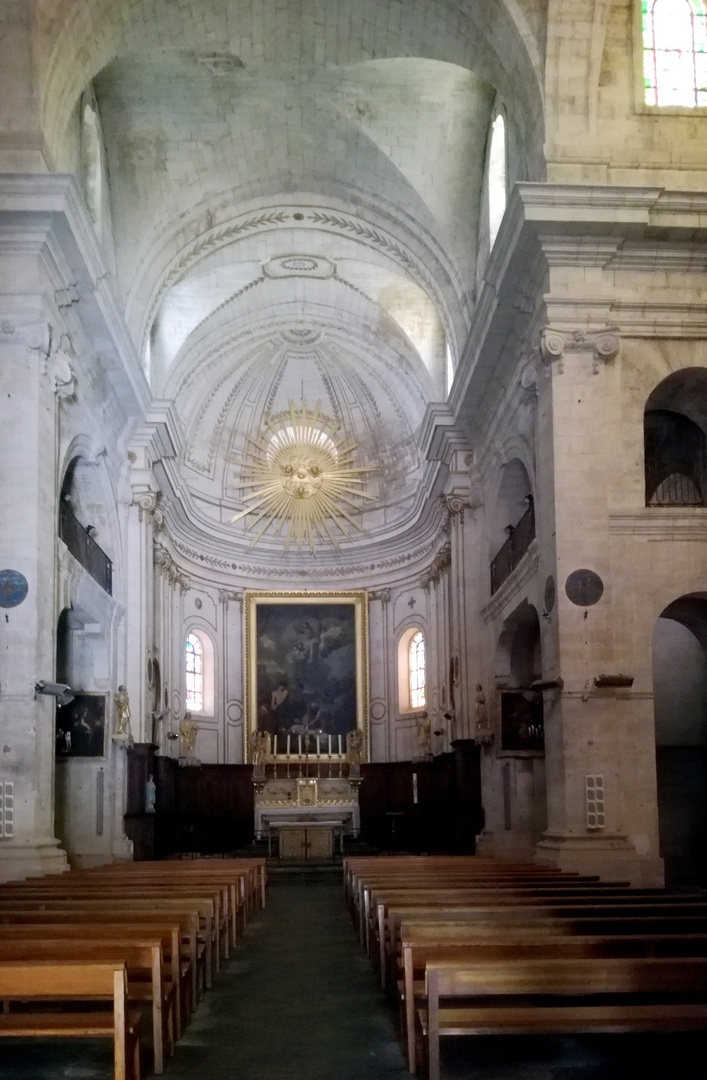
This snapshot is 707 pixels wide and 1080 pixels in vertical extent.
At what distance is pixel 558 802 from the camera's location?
15.5 meters

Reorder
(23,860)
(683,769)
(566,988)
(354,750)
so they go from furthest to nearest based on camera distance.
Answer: (354,750) < (683,769) < (23,860) < (566,988)

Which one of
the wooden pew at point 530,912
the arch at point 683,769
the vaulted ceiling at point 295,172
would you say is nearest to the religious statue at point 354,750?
the vaulted ceiling at point 295,172

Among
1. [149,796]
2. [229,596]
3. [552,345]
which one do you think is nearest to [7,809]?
[149,796]

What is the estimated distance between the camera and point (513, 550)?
20703 mm

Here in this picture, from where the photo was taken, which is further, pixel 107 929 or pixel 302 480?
pixel 302 480

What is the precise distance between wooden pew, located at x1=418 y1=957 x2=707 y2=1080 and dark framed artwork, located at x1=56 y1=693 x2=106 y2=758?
1466 cm

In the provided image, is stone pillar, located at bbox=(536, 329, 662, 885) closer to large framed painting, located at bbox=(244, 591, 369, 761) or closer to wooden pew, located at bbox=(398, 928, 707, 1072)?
wooden pew, located at bbox=(398, 928, 707, 1072)

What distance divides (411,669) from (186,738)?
7011 millimetres

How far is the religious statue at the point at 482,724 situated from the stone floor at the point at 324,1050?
39.1 ft

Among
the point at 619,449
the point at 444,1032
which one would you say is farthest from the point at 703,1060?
the point at 619,449

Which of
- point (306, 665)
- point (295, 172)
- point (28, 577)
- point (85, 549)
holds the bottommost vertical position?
point (306, 665)

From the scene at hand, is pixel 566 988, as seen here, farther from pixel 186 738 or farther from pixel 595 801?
pixel 186 738

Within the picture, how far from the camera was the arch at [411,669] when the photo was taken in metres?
32.4

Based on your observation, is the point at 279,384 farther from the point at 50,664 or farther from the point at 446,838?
the point at 50,664
